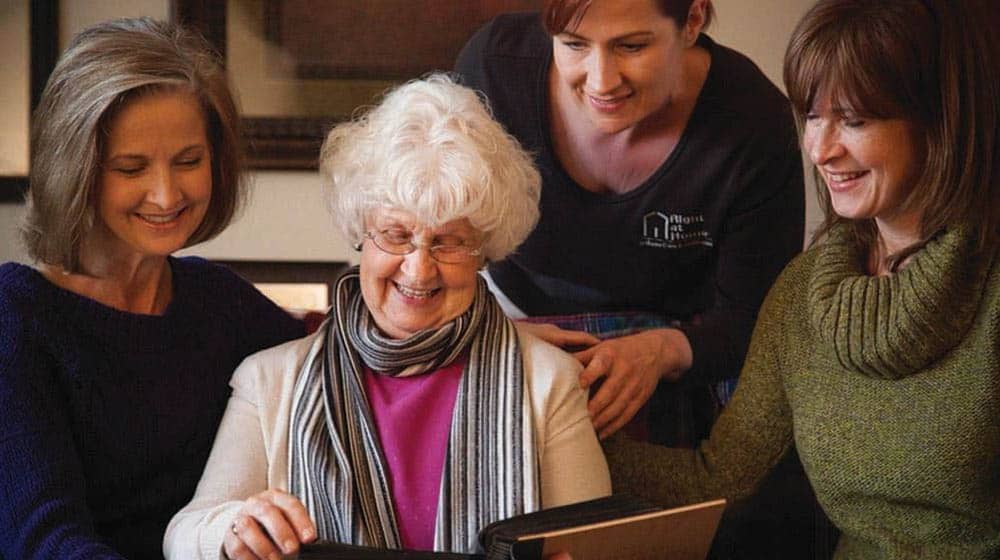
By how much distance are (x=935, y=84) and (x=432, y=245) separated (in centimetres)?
68

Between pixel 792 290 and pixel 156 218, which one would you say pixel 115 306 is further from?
pixel 792 290

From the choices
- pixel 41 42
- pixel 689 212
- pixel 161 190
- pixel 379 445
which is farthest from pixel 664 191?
pixel 41 42

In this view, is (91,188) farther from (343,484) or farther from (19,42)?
(19,42)

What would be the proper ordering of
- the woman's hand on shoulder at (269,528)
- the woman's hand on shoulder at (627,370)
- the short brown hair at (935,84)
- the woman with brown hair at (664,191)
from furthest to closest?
the woman with brown hair at (664,191), the woman's hand on shoulder at (627,370), the short brown hair at (935,84), the woman's hand on shoulder at (269,528)

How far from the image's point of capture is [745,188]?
2.02 m

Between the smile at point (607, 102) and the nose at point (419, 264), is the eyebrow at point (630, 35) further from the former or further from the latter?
the nose at point (419, 264)

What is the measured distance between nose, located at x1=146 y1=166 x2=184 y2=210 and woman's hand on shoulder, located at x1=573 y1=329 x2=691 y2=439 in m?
0.63

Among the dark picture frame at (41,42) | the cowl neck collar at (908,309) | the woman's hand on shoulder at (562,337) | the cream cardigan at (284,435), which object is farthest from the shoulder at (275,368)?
the dark picture frame at (41,42)

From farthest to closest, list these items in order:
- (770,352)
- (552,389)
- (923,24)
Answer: (770,352) → (552,389) → (923,24)

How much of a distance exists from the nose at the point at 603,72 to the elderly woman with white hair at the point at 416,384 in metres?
0.28

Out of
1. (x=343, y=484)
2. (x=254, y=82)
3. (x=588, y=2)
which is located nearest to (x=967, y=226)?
(x=588, y=2)

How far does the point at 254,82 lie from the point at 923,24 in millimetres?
1576

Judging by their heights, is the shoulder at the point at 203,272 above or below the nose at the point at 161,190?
below

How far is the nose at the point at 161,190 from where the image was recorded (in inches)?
63.9
